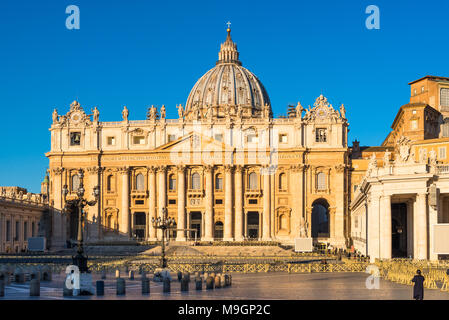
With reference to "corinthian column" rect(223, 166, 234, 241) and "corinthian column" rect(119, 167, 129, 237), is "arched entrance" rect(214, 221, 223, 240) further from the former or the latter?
"corinthian column" rect(119, 167, 129, 237)

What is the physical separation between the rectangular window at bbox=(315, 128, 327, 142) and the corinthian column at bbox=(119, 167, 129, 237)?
1012 inches

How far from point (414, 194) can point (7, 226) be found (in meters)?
49.0

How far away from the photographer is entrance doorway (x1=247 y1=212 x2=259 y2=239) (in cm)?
9438

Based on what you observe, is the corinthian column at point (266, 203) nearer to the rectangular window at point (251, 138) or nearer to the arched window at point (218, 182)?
the rectangular window at point (251, 138)

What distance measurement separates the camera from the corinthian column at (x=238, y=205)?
9125 cm

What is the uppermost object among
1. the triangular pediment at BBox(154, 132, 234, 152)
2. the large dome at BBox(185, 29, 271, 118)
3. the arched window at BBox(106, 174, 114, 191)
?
the large dome at BBox(185, 29, 271, 118)

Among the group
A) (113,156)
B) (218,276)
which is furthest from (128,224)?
(218,276)

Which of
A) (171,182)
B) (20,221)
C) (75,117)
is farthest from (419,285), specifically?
(75,117)

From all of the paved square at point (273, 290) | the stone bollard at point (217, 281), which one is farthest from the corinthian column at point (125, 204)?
the stone bollard at point (217, 281)

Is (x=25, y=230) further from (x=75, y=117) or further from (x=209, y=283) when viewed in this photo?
(x=209, y=283)

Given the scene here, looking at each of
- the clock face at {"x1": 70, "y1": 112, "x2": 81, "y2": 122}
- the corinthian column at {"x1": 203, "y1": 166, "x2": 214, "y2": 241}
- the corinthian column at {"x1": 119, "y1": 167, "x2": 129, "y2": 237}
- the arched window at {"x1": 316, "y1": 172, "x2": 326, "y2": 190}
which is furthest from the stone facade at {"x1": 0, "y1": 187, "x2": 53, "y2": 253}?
the arched window at {"x1": 316, "y1": 172, "x2": 326, "y2": 190}

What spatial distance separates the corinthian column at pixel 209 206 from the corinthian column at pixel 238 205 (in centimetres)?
325

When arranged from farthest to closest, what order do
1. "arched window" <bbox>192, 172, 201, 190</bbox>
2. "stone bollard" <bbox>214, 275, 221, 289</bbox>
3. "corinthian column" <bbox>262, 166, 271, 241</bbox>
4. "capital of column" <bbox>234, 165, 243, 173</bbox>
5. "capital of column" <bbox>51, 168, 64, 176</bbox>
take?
"capital of column" <bbox>51, 168, 64, 176</bbox>, "arched window" <bbox>192, 172, 201, 190</bbox>, "capital of column" <bbox>234, 165, 243, 173</bbox>, "corinthian column" <bbox>262, 166, 271, 241</bbox>, "stone bollard" <bbox>214, 275, 221, 289</bbox>

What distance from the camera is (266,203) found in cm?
9156
